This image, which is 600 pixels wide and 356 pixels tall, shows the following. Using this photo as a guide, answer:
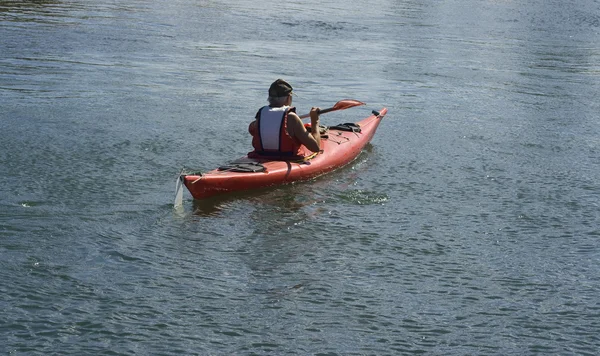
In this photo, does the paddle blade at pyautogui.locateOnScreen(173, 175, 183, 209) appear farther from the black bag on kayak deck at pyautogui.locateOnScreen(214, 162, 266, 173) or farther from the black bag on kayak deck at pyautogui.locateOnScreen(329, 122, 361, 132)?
the black bag on kayak deck at pyautogui.locateOnScreen(329, 122, 361, 132)

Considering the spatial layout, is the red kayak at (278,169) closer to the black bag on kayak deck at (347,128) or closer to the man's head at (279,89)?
the black bag on kayak deck at (347,128)

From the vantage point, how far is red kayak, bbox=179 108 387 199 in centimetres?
765

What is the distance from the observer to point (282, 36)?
1936 centimetres

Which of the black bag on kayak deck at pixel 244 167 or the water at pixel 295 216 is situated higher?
the black bag on kayak deck at pixel 244 167

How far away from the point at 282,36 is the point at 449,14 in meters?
8.38

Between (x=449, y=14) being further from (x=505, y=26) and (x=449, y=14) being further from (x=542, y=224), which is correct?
(x=542, y=224)

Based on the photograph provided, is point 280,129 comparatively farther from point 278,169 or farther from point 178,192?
point 178,192

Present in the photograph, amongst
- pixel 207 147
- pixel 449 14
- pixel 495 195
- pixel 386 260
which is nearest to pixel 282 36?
pixel 449 14

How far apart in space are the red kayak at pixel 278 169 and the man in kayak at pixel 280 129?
0.12 m

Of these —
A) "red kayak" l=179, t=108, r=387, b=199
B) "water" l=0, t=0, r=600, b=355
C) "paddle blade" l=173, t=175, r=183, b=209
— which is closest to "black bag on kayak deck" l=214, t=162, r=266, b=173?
"red kayak" l=179, t=108, r=387, b=199

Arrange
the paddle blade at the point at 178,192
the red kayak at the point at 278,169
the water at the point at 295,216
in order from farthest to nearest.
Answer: the red kayak at the point at 278,169, the paddle blade at the point at 178,192, the water at the point at 295,216

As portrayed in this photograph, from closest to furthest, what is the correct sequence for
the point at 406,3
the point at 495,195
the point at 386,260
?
the point at 386,260
the point at 495,195
the point at 406,3

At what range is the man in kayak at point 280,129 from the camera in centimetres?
840

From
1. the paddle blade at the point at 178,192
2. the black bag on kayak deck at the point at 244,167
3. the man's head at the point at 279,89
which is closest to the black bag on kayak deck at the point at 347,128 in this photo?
the man's head at the point at 279,89
